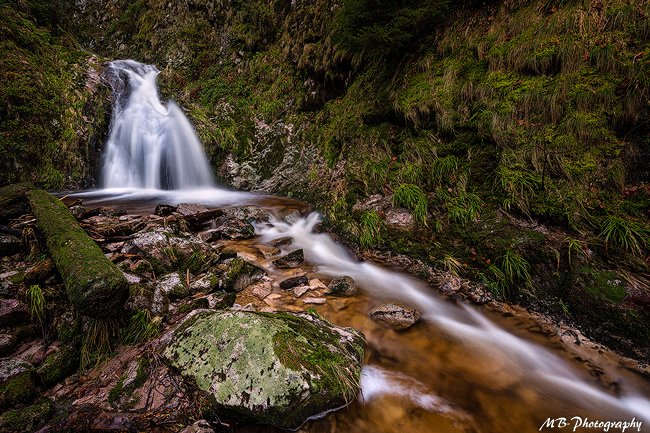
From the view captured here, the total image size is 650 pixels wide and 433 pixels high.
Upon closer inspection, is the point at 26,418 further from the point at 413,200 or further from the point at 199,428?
the point at 413,200

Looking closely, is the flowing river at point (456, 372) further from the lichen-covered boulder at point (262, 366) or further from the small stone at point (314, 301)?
the lichen-covered boulder at point (262, 366)

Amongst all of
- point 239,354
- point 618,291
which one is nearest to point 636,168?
point 618,291

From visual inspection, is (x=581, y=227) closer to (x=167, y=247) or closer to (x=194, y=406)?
(x=194, y=406)

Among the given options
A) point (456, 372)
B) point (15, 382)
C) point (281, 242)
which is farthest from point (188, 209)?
point (456, 372)

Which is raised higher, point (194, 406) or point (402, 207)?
point (402, 207)

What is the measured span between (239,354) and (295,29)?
12.0 meters

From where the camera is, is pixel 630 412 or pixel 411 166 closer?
pixel 630 412

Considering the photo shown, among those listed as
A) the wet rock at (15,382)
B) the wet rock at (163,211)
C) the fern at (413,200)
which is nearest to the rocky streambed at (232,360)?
the wet rock at (15,382)

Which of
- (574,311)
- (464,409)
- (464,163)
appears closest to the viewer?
(464,409)

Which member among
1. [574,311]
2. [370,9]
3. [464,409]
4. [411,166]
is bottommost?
[464,409]

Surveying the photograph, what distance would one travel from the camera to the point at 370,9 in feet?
19.6

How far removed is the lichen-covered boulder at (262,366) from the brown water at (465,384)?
20 cm

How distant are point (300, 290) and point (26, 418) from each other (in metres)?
2.75

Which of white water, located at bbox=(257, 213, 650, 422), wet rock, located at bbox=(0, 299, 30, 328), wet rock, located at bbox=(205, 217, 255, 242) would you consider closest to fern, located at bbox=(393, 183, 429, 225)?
white water, located at bbox=(257, 213, 650, 422)
